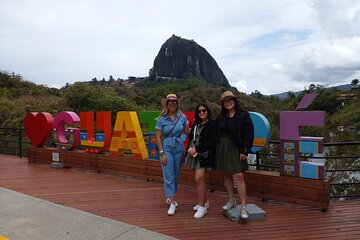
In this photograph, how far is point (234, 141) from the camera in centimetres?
488

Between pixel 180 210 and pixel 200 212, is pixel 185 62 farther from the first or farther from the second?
pixel 200 212

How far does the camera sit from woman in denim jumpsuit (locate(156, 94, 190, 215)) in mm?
5281

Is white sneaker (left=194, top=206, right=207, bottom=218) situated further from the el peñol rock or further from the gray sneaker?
the el peñol rock

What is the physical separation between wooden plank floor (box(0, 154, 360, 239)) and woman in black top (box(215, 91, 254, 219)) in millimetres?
490

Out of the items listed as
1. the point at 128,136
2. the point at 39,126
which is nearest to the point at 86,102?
the point at 39,126

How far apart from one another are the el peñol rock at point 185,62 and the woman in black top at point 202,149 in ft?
359

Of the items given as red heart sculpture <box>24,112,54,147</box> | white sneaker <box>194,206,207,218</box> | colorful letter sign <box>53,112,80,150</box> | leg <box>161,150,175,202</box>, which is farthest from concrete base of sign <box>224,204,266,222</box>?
red heart sculpture <box>24,112,54,147</box>

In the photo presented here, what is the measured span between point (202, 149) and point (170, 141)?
55 cm

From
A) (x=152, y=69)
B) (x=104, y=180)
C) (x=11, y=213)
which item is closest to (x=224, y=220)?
(x=11, y=213)

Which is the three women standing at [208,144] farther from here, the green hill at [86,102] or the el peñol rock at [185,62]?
the el peñol rock at [185,62]

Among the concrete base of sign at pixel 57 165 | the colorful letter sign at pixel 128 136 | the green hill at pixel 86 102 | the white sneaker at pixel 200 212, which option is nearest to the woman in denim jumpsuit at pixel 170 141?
the white sneaker at pixel 200 212

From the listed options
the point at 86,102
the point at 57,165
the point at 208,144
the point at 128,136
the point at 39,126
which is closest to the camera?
the point at 208,144

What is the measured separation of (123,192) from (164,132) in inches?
82.2

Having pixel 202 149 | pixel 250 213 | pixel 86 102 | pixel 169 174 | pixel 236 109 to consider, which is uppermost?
pixel 86 102
